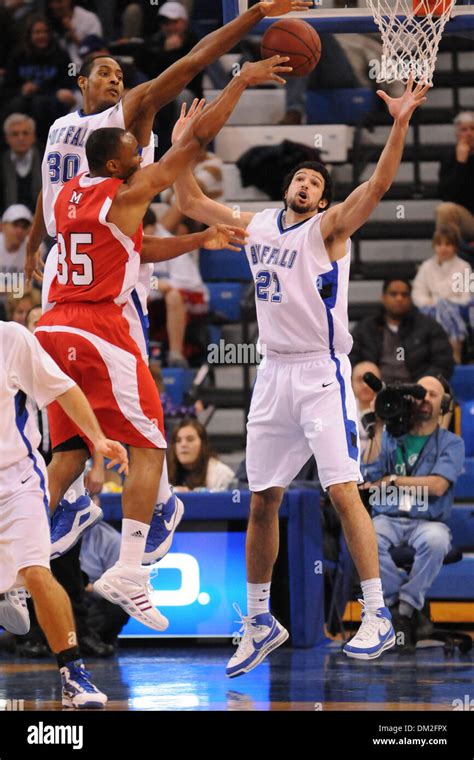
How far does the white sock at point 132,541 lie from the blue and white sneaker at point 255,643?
0.91 meters

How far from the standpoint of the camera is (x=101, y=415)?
693 centimetres

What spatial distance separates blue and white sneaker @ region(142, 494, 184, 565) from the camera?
24.0ft

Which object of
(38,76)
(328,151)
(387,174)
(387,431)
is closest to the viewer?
(387,174)

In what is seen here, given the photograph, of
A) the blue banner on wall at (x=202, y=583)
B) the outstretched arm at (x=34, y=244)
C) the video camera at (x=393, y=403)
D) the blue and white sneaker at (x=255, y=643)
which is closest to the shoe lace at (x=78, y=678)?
the blue and white sneaker at (x=255, y=643)

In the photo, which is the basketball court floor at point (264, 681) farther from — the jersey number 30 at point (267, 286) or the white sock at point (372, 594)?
the jersey number 30 at point (267, 286)

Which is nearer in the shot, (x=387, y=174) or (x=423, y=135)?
(x=387, y=174)

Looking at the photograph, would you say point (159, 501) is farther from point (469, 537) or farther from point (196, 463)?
point (469, 537)

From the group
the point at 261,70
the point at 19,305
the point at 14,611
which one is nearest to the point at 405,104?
the point at 261,70

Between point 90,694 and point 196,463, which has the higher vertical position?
point 196,463

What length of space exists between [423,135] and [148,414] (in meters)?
8.20

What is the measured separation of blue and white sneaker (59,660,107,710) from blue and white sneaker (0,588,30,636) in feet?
1.58

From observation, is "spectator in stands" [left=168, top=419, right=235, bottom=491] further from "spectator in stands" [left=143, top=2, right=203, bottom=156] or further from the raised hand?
"spectator in stands" [left=143, top=2, right=203, bottom=156]

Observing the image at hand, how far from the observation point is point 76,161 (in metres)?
7.41

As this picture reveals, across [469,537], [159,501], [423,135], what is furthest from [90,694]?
[423,135]
